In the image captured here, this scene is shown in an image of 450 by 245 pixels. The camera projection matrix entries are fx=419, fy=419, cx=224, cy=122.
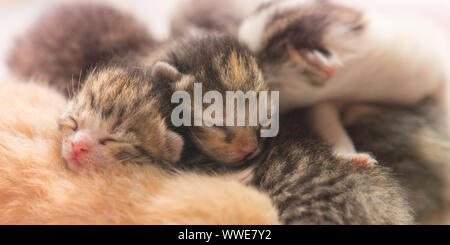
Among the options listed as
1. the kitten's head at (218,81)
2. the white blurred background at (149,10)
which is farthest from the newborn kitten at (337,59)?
the white blurred background at (149,10)

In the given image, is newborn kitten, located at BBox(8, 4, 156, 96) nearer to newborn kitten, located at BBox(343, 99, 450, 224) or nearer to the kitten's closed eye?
the kitten's closed eye

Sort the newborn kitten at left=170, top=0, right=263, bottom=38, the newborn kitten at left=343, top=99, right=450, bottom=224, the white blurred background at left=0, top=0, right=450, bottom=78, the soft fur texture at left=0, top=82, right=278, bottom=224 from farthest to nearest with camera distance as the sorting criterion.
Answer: the white blurred background at left=0, top=0, right=450, bottom=78, the newborn kitten at left=170, top=0, right=263, bottom=38, the newborn kitten at left=343, top=99, right=450, bottom=224, the soft fur texture at left=0, top=82, right=278, bottom=224

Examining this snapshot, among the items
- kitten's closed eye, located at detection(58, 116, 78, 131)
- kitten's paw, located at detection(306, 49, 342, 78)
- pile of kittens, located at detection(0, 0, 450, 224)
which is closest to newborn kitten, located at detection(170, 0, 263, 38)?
pile of kittens, located at detection(0, 0, 450, 224)

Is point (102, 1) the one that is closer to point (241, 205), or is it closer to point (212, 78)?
point (212, 78)

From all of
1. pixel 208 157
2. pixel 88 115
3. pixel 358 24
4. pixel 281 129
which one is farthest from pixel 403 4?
pixel 88 115

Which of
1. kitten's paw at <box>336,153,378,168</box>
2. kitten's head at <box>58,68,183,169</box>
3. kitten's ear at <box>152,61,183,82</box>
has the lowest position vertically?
kitten's paw at <box>336,153,378,168</box>

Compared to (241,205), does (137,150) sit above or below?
above
